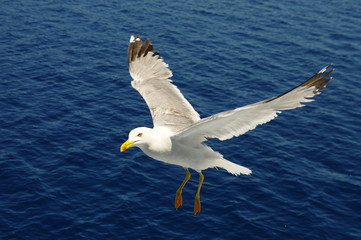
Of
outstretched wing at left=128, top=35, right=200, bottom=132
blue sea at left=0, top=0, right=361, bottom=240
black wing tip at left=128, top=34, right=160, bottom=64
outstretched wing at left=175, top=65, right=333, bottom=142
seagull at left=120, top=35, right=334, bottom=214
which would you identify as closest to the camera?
outstretched wing at left=175, top=65, right=333, bottom=142

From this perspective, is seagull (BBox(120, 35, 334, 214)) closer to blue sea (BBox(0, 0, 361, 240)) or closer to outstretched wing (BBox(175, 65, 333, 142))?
outstretched wing (BBox(175, 65, 333, 142))

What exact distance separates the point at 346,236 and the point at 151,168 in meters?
15.4

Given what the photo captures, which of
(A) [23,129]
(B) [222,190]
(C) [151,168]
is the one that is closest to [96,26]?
(A) [23,129]

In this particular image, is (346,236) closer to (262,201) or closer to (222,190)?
(262,201)

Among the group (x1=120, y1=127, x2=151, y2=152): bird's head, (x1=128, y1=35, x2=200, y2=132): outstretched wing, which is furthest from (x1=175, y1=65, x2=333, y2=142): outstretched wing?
(x1=128, y1=35, x2=200, y2=132): outstretched wing

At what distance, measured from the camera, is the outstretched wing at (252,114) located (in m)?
15.4

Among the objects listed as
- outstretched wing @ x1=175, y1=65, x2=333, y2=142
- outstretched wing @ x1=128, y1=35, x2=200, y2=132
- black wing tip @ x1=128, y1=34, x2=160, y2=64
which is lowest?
outstretched wing @ x1=175, y1=65, x2=333, y2=142

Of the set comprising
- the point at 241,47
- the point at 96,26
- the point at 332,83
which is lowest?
the point at 332,83

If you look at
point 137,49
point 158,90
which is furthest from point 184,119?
point 137,49

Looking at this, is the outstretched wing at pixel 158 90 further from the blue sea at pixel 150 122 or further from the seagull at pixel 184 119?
the blue sea at pixel 150 122

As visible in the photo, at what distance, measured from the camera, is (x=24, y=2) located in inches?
3140

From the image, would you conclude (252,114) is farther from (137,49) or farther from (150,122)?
(150,122)

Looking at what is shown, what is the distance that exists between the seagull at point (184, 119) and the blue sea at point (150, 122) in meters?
16.2

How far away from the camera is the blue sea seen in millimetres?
40000
